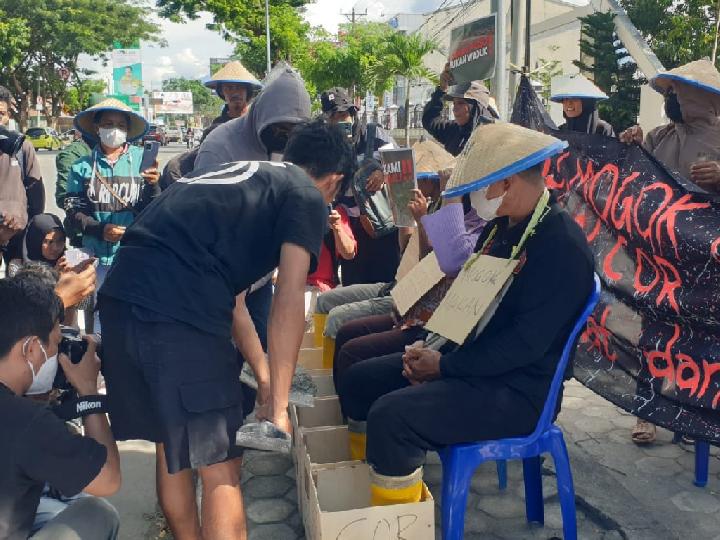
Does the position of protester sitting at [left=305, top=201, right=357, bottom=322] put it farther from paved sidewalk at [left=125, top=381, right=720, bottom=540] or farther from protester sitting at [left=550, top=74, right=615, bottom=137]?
protester sitting at [left=550, top=74, right=615, bottom=137]

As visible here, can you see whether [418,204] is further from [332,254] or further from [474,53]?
[474,53]

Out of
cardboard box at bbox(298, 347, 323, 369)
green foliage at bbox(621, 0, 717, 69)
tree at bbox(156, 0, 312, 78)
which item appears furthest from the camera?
tree at bbox(156, 0, 312, 78)

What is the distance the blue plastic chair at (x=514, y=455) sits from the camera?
223 cm

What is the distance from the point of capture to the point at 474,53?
17.5 feet

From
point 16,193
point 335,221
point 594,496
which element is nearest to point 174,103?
point 16,193

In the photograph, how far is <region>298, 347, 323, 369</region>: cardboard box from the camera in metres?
3.54

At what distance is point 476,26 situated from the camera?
5.54 meters

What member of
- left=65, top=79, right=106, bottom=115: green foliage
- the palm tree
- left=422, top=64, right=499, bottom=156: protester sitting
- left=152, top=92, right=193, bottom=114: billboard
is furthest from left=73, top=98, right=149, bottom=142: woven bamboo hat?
left=152, top=92, right=193, bottom=114: billboard

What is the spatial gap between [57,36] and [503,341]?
131ft

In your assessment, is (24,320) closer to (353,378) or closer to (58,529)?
(58,529)

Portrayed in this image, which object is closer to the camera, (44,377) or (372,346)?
(44,377)

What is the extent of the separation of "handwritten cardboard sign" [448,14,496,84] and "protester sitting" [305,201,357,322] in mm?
1791

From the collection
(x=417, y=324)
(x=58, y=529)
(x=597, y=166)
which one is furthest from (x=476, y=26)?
(x=58, y=529)

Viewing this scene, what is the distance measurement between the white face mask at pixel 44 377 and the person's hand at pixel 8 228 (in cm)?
242
